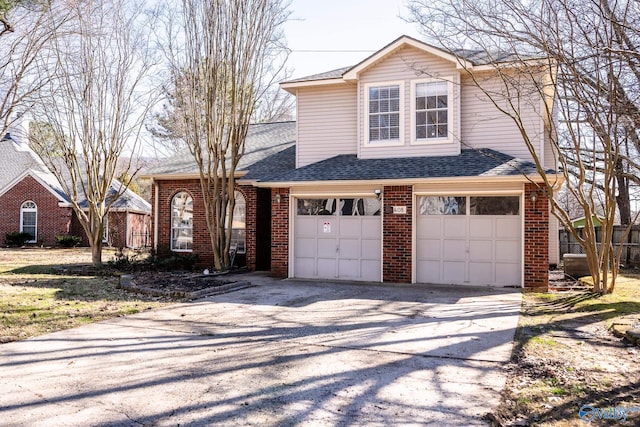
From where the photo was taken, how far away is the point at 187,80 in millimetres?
13664

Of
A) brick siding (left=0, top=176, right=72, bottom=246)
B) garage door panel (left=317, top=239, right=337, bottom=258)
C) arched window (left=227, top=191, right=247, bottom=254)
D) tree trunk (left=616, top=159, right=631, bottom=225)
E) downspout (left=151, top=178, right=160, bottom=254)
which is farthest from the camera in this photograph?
brick siding (left=0, top=176, right=72, bottom=246)

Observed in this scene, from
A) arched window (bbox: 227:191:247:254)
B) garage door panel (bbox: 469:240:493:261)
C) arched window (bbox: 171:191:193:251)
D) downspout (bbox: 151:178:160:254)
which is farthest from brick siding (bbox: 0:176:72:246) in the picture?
garage door panel (bbox: 469:240:493:261)

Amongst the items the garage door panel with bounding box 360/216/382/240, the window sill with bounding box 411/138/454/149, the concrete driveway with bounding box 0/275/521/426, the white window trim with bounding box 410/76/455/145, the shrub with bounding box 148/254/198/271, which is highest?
the white window trim with bounding box 410/76/455/145

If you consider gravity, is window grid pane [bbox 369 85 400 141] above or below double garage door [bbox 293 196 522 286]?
above

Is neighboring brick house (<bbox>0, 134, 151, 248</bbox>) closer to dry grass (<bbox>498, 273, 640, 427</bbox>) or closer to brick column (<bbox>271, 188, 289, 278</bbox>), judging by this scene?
brick column (<bbox>271, 188, 289, 278</bbox>)

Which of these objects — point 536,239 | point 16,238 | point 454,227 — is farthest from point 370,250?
point 16,238

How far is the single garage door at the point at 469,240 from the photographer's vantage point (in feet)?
36.6

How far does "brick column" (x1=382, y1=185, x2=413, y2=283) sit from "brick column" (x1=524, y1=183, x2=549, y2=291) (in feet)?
8.72

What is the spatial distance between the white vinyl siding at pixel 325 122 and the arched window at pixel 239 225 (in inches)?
100

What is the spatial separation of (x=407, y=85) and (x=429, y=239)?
4.10 meters

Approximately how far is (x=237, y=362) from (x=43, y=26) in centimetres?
1071

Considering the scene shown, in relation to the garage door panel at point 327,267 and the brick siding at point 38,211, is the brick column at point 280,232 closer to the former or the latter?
the garage door panel at point 327,267

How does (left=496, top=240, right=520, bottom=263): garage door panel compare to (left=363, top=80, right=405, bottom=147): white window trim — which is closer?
(left=496, top=240, right=520, bottom=263): garage door panel

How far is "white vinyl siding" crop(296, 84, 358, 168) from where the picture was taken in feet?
43.7
